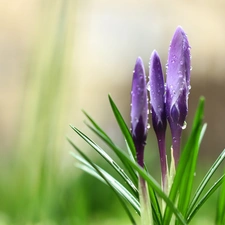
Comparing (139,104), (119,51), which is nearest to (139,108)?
(139,104)

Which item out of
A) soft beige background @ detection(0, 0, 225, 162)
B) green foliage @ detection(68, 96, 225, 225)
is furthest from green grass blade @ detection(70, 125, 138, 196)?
soft beige background @ detection(0, 0, 225, 162)

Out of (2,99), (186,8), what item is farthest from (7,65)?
(186,8)

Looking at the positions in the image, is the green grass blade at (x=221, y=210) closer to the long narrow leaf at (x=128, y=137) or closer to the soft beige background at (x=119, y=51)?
the long narrow leaf at (x=128, y=137)

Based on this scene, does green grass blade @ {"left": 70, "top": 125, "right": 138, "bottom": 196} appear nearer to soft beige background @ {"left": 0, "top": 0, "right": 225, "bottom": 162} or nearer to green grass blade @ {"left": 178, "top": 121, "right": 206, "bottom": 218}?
green grass blade @ {"left": 178, "top": 121, "right": 206, "bottom": 218}

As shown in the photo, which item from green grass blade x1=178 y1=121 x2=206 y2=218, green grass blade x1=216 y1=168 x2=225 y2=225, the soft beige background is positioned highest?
the soft beige background

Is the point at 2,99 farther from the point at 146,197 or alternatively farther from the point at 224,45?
the point at 146,197

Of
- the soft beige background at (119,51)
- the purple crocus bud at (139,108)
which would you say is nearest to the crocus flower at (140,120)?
the purple crocus bud at (139,108)


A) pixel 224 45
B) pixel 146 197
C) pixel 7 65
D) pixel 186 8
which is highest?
pixel 186 8
